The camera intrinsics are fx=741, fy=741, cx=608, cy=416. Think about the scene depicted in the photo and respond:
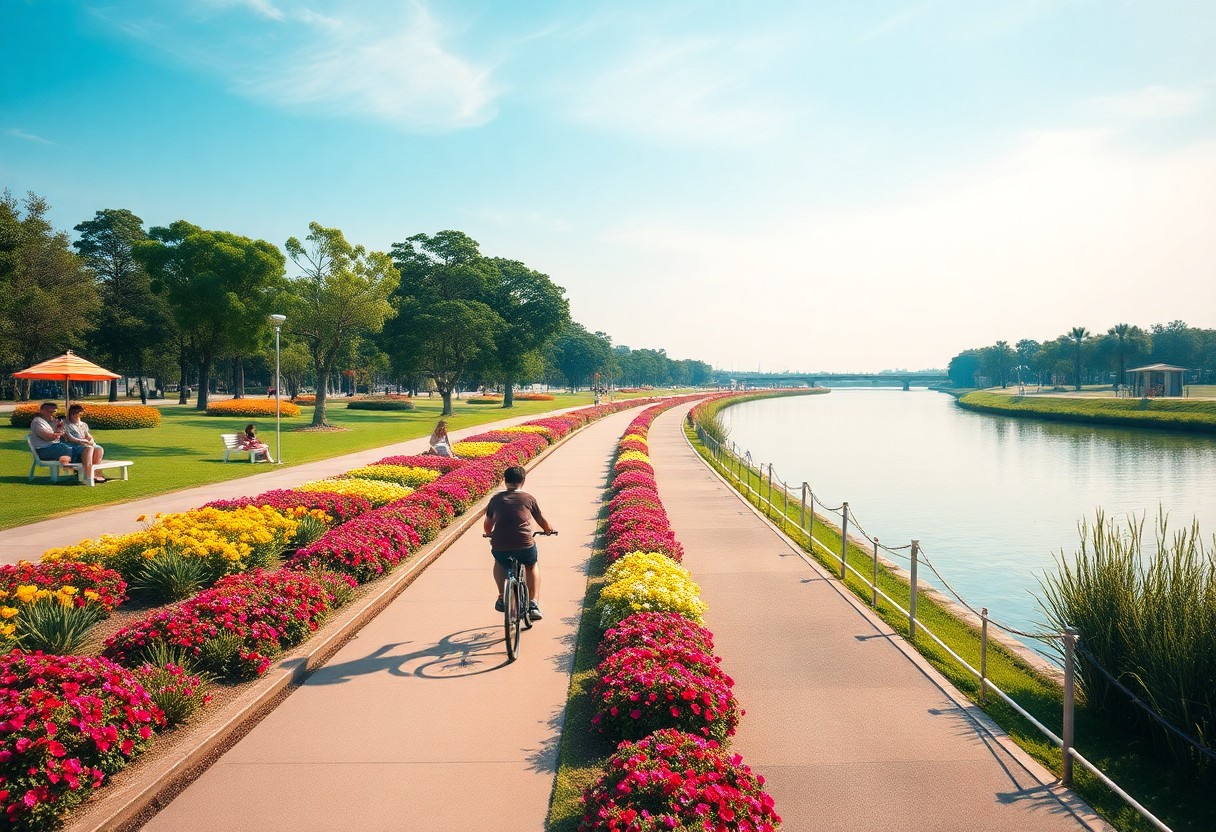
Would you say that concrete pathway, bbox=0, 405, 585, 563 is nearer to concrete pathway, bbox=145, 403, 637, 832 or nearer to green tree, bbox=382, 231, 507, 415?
concrete pathway, bbox=145, 403, 637, 832

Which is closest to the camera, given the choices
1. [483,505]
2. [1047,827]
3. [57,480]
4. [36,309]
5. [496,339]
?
[1047,827]

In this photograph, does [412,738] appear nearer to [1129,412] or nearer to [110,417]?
[110,417]

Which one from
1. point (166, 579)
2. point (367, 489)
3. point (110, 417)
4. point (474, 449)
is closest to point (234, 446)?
point (474, 449)

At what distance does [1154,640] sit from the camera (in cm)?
617

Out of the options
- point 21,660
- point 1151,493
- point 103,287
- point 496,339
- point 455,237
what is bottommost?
point 1151,493

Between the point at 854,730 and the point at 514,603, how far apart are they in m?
3.33

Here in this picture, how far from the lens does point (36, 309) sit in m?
46.2

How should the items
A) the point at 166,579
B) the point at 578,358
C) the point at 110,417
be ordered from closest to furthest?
the point at 166,579 < the point at 110,417 < the point at 578,358

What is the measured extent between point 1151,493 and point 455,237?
47791 mm

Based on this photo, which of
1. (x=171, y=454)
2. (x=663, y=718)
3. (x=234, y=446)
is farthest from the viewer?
(x=171, y=454)

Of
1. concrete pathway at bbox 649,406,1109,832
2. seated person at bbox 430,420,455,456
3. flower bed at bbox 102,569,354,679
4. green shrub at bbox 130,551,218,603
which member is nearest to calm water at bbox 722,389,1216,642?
concrete pathway at bbox 649,406,1109,832

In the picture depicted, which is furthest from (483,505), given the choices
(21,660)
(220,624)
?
(21,660)

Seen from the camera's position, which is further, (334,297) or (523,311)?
(523,311)

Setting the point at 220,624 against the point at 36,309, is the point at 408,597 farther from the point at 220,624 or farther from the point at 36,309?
the point at 36,309
